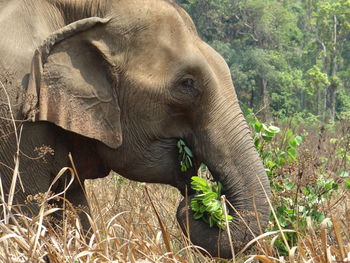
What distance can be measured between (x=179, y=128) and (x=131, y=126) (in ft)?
0.94

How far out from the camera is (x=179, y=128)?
4941 mm

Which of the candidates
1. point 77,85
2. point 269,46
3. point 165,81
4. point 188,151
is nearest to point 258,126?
point 188,151

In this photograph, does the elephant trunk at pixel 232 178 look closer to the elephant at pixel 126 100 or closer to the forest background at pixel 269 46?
the elephant at pixel 126 100

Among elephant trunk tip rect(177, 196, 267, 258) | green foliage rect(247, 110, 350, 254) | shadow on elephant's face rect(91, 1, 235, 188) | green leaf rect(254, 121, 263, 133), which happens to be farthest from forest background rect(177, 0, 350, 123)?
elephant trunk tip rect(177, 196, 267, 258)

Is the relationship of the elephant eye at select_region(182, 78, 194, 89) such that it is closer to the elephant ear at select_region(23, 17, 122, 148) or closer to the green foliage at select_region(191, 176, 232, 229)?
the elephant ear at select_region(23, 17, 122, 148)

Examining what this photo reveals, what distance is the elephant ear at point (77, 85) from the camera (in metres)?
4.65

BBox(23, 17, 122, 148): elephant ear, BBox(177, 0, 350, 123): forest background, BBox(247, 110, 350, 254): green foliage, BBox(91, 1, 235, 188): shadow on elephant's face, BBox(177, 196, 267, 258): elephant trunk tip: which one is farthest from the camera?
BBox(177, 0, 350, 123): forest background

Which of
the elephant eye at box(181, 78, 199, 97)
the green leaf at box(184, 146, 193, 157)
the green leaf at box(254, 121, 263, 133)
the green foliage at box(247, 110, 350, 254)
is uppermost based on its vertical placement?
the elephant eye at box(181, 78, 199, 97)

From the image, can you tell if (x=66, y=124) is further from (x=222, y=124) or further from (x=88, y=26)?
(x=222, y=124)

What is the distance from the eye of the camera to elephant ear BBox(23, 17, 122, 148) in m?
4.65

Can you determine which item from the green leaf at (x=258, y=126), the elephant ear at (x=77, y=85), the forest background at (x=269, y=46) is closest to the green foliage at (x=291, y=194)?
the green leaf at (x=258, y=126)

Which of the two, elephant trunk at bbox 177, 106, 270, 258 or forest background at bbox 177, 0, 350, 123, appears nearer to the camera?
elephant trunk at bbox 177, 106, 270, 258

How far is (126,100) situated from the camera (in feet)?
16.2

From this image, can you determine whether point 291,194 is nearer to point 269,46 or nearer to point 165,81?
point 165,81
